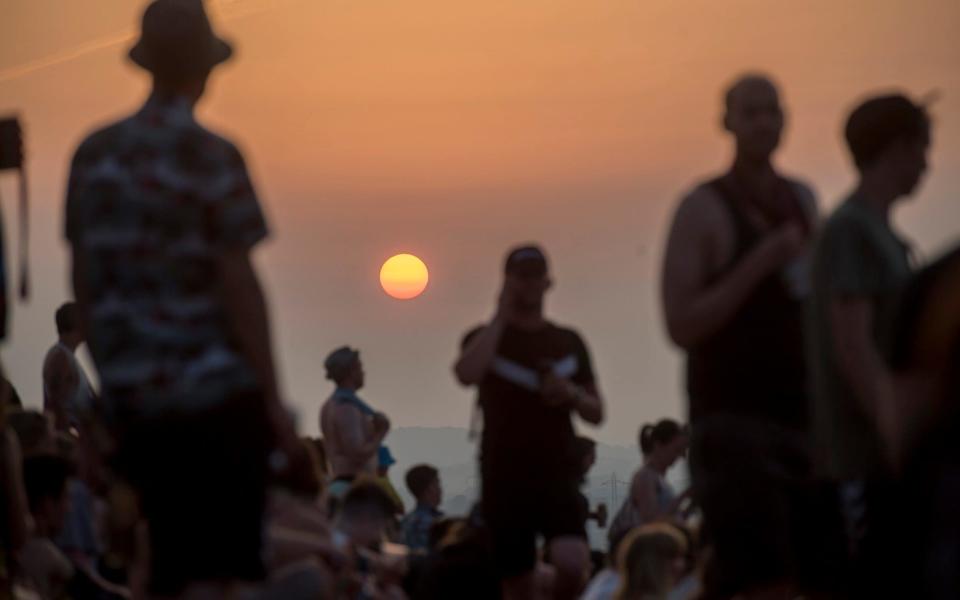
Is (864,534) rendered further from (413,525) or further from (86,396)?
(413,525)

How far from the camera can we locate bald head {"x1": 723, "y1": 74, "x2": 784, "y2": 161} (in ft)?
26.5

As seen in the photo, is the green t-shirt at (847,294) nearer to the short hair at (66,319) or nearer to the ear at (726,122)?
the ear at (726,122)

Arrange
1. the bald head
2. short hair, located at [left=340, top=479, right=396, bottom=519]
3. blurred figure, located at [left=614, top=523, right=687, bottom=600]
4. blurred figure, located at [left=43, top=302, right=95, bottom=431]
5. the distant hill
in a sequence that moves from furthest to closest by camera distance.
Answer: the distant hill < blurred figure, located at [left=43, top=302, right=95, bottom=431] < short hair, located at [left=340, top=479, right=396, bottom=519] < blurred figure, located at [left=614, top=523, right=687, bottom=600] < the bald head

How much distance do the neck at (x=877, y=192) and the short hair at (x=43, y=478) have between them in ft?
14.4

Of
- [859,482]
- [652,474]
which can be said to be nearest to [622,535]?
[652,474]

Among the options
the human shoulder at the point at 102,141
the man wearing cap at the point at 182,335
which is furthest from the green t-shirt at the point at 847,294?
the human shoulder at the point at 102,141

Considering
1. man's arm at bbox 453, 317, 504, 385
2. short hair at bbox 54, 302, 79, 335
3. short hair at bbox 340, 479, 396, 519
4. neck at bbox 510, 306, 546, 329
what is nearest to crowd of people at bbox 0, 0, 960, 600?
short hair at bbox 340, 479, 396, 519

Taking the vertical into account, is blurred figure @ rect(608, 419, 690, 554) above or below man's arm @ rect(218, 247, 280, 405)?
below

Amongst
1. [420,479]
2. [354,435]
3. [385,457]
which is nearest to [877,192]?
[354,435]

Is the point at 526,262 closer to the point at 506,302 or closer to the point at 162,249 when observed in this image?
the point at 506,302

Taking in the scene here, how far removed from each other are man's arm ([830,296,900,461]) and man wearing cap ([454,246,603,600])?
3744mm

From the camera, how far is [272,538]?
8820 millimetres

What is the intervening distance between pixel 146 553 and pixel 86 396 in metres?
6.89

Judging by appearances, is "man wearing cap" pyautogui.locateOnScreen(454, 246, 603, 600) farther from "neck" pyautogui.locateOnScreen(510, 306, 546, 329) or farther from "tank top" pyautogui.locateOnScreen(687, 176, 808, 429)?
"tank top" pyautogui.locateOnScreen(687, 176, 808, 429)
